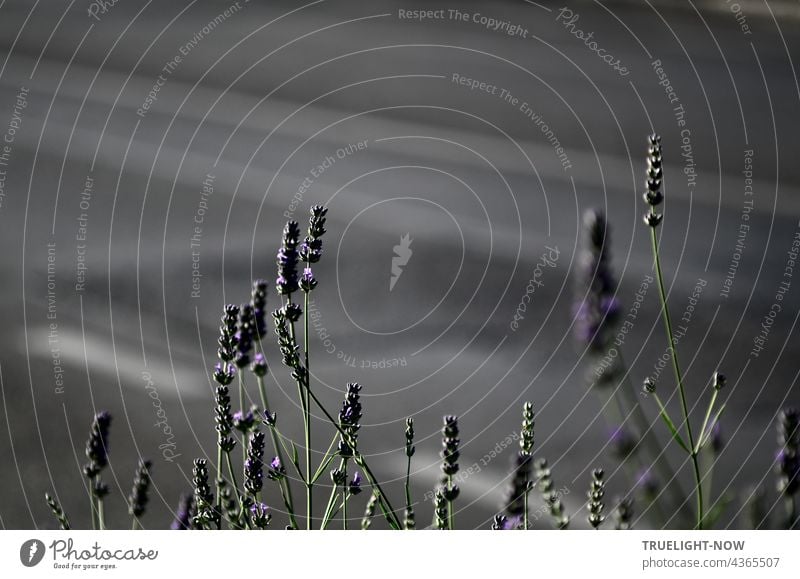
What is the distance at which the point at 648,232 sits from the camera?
2.07 feet

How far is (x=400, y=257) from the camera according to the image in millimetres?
629

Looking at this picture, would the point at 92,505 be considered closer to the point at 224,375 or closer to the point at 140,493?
the point at 140,493

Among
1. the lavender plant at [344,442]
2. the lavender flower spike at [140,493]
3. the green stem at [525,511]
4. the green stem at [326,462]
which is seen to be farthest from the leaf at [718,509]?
the lavender flower spike at [140,493]

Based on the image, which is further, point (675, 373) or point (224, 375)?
point (675, 373)

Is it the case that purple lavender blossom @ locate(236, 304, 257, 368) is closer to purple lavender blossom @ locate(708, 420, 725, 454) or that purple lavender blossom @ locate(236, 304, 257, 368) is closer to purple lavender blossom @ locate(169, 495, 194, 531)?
purple lavender blossom @ locate(169, 495, 194, 531)

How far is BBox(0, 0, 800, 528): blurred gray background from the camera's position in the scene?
0.62 metres

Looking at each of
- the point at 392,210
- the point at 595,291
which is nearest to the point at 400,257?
the point at 392,210

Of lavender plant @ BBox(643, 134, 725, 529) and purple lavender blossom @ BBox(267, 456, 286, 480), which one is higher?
lavender plant @ BBox(643, 134, 725, 529)

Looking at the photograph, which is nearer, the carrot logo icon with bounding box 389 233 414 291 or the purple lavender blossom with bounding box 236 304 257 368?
the purple lavender blossom with bounding box 236 304 257 368

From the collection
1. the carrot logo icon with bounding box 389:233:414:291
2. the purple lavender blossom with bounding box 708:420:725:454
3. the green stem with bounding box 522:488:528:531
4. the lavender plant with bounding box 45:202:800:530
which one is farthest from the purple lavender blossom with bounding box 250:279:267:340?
the purple lavender blossom with bounding box 708:420:725:454

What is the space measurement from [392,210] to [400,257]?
0.13 feet

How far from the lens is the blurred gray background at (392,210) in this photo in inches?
24.6

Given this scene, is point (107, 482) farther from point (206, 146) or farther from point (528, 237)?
point (528, 237)

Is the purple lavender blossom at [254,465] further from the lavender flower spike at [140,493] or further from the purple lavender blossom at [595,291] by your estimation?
the purple lavender blossom at [595,291]
